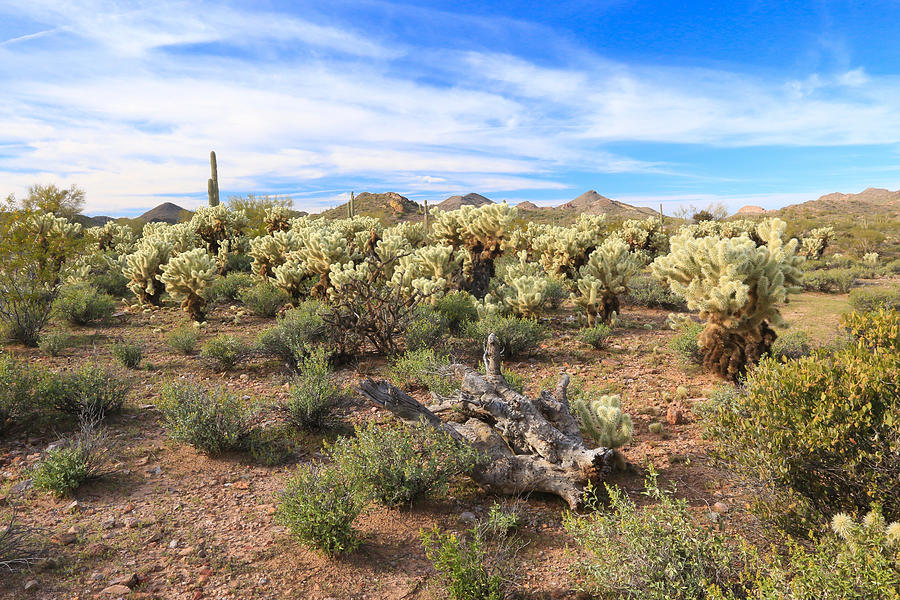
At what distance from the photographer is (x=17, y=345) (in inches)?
372

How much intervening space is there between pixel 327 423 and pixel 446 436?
2088mm

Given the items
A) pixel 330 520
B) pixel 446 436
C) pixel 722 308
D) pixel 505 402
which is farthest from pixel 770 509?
pixel 722 308

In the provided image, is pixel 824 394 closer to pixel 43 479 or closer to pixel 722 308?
pixel 722 308

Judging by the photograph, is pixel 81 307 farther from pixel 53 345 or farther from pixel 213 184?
pixel 213 184

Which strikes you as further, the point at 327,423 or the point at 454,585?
the point at 327,423

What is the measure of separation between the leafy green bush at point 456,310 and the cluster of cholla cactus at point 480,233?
248 cm

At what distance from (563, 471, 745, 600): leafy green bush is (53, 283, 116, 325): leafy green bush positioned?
483 inches

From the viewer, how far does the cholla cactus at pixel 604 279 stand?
10.9m

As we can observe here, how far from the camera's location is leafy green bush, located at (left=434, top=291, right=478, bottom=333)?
10336mm

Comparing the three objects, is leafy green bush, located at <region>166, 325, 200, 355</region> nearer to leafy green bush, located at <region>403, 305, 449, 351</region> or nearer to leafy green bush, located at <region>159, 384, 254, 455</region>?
leafy green bush, located at <region>159, 384, 254, 455</region>

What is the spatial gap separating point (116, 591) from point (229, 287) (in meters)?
11.8

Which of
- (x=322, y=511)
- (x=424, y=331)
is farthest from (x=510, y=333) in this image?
(x=322, y=511)

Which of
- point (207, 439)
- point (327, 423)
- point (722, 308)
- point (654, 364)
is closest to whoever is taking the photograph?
point (207, 439)

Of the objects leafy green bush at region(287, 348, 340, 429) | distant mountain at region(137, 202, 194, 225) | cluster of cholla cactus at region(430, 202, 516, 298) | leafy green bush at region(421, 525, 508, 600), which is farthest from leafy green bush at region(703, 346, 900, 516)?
distant mountain at region(137, 202, 194, 225)
